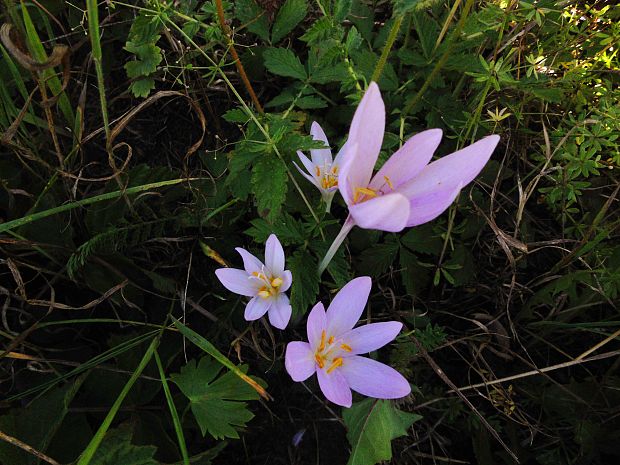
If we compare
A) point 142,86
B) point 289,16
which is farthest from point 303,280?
point 289,16

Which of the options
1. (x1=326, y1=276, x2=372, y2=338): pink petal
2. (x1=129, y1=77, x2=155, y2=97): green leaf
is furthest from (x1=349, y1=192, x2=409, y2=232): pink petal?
(x1=129, y1=77, x2=155, y2=97): green leaf

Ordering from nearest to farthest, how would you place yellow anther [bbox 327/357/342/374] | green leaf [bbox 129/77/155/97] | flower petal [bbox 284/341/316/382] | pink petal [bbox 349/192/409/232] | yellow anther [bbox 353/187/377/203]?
pink petal [bbox 349/192/409/232], yellow anther [bbox 353/187/377/203], flower petal [bbox 284/341/316/382], yellow anther [bbox 327/357/342/374], green leaf [bbox 129/77/155/97]

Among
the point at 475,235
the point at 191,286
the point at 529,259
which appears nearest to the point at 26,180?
the point at 191,286

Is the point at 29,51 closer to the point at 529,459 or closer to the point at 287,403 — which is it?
the point at 287,403

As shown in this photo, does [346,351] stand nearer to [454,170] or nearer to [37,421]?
[454,170]

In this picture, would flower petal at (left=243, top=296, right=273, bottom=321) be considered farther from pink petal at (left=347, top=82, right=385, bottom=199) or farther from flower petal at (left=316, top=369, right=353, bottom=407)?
pink petal at (left=347, top=82, right=385, bottom=199)

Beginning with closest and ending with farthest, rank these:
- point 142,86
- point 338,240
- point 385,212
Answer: point 385,212, point 338,240, point 142,86
